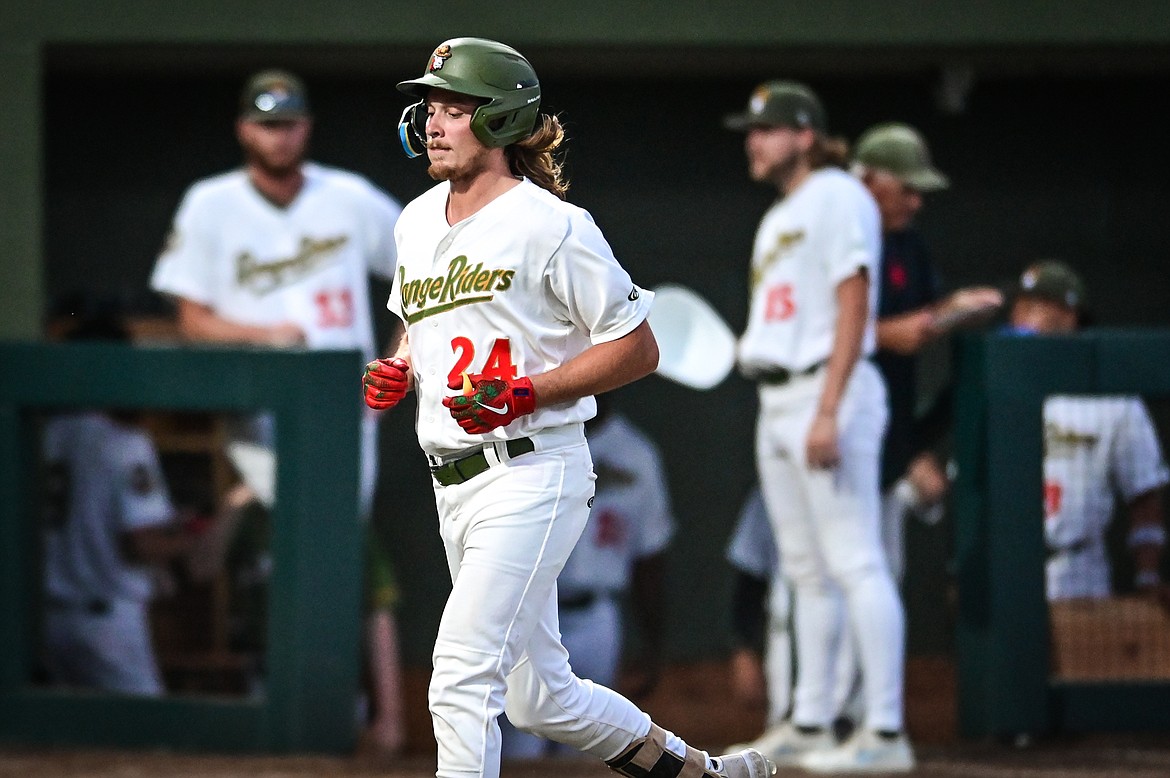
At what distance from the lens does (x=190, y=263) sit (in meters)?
5.45

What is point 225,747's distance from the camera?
498 cm

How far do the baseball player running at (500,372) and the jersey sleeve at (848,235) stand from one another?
57.3 inches

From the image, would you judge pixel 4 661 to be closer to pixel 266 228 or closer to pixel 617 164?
pixel 266 228

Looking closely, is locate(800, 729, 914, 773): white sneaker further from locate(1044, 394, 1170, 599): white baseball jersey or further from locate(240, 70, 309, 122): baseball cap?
locate(240, 70, 309, 122): baseball cap

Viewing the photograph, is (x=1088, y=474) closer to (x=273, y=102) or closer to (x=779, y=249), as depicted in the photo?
(x=779, y=249)

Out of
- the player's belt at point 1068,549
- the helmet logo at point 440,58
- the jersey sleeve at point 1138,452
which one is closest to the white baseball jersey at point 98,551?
the helmet logo at point 440,58

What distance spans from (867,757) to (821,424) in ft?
2.83

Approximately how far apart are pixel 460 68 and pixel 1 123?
386cm

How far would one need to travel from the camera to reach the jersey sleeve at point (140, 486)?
5.03 m

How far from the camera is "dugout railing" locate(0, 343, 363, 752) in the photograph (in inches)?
195

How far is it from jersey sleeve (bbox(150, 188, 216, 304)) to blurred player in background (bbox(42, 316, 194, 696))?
507mm

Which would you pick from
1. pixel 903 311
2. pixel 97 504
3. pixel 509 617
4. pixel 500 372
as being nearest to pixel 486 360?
pixel 500 372

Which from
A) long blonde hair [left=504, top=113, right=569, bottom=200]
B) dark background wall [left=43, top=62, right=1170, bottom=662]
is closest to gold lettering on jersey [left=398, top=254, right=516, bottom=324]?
long blonde hair [left=504, top=113, right=569, bottom=200]

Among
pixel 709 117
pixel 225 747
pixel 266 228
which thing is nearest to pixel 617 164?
pixel 709 117
